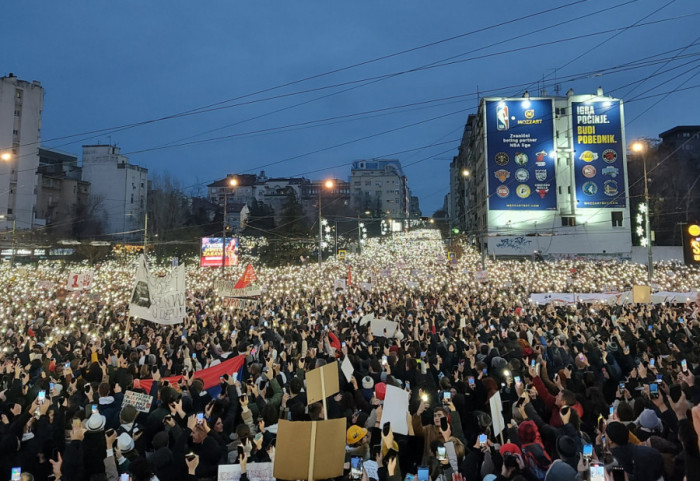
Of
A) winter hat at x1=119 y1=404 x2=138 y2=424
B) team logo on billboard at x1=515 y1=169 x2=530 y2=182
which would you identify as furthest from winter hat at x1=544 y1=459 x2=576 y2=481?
team logo on billboard at x1=515 y1=169 x2=530 y2=182

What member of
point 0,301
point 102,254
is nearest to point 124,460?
point 0,301

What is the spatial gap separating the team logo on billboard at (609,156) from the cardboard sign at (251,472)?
165 ft

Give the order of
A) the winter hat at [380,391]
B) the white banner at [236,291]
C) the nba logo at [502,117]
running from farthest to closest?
the nba logo at [502,117] < the white banner at [236,291] < the winter hat at [380,391]

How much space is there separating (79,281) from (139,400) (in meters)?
14.5

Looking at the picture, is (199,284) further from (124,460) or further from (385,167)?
(385,167)

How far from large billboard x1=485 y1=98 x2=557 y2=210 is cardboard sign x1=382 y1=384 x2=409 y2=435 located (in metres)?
43.1

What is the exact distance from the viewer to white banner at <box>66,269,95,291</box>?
18656mm

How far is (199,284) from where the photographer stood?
29641 mm

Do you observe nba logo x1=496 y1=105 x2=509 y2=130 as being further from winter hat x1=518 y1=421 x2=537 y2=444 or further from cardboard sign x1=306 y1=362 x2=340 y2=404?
winter hat x1=518 y1=421 x2=537 y2=444

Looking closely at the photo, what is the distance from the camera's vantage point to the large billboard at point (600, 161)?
4600 cm

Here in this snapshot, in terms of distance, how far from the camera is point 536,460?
14.6 ft

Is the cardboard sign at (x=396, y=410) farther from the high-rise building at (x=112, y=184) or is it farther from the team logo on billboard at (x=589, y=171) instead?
the high-rise building at (x=112, y=184)

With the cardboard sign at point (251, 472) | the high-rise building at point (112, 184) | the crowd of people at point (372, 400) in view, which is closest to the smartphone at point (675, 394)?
the crowd of people at point (372, 400)

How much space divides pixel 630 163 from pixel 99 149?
6657 cm
